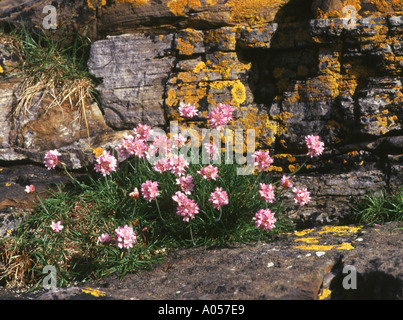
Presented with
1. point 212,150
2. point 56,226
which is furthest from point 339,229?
point 56,226

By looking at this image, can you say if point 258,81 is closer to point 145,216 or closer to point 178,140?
point 178,140

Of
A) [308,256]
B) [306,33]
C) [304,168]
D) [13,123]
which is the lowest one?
[308,256]

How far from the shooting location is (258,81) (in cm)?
508

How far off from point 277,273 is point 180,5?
3.21 meters

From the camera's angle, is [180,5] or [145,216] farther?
[180,5]

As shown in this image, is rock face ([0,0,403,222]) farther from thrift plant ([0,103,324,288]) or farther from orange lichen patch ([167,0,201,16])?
thrift plant ([0,103,324,288])

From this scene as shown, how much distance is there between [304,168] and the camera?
183 inches

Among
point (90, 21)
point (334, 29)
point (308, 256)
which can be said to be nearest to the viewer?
point (308, 256)

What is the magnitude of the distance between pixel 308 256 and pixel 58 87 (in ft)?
11.3

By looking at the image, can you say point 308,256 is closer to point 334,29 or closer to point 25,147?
point 334,29

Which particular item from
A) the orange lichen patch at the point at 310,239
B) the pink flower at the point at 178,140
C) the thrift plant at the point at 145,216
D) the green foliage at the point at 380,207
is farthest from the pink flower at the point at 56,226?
the green foliage at the point at 380,207

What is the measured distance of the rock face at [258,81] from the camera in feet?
14.5

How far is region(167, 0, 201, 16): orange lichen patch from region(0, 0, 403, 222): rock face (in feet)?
0.04

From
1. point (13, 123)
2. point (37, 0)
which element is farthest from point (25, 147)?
point (37, 0)
